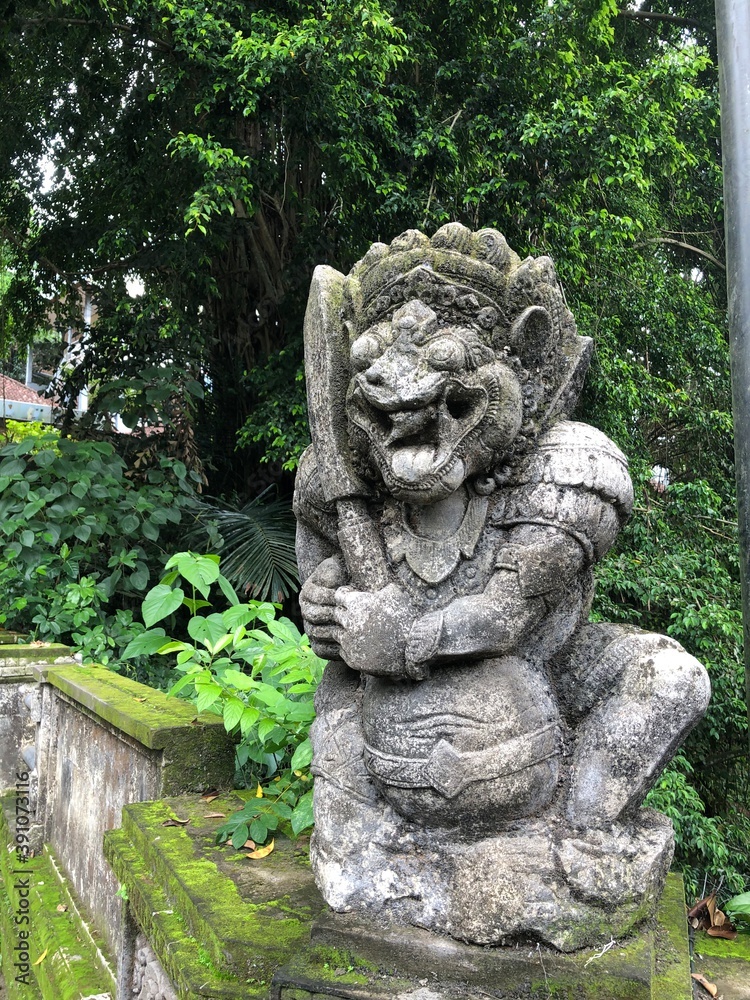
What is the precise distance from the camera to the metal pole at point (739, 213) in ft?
7.47

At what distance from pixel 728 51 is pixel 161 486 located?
486cm

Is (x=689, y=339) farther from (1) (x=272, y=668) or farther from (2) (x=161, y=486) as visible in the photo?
(1) (x=272, y=668)

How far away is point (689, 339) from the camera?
719 cm

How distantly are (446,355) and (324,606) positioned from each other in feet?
2.37

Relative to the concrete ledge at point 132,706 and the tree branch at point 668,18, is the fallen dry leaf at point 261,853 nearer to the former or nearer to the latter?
the concrete ledge at point 132,706

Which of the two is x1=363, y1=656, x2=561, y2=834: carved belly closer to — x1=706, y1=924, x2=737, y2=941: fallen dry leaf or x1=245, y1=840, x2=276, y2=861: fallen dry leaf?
x1=245, y1=840, x2=276, y2=861: fallen dry leaf

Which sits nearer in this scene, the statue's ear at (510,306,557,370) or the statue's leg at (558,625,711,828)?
the statue's leg at (558,625,711,828)

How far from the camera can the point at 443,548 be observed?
202 cm

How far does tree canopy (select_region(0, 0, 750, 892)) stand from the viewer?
5.22m

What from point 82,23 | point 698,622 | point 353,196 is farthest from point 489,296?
point 82,23

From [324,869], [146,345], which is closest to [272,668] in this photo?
[324,869]

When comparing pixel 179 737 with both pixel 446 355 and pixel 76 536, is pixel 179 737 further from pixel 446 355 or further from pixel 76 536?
pixel 76 536

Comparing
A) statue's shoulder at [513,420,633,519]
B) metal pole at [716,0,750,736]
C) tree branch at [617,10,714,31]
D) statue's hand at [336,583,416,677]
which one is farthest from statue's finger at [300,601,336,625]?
tree branch at [617,10,714,31]

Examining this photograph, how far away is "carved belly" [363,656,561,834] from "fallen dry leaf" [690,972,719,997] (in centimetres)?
62
